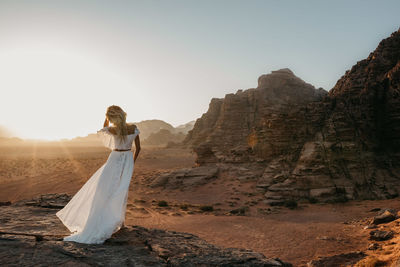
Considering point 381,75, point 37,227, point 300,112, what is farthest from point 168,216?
point 381,75

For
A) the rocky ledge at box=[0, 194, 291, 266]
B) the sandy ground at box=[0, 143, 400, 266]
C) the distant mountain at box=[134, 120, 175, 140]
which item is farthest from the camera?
the distant mountain at box=[134, 120, 175, 140]

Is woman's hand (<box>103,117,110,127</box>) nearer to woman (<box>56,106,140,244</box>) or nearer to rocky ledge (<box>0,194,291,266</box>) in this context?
woman (<box>56,106,140,244</box>)

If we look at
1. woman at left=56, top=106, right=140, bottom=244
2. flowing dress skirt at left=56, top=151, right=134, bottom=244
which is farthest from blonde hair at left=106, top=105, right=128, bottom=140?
flowing dress skirt at left=56, top=151, right=134, bottom=244

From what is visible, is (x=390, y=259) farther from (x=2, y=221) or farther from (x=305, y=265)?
(x=2, y=221)

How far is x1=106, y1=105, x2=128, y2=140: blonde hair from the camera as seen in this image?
162 inches

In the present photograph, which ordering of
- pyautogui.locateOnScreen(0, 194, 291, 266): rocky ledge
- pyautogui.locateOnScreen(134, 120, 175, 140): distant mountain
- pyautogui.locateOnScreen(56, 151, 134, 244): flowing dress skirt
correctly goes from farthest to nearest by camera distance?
pyautogui.locateOnScreen(134, 120, 175, 140): distant mountain < pyautogui.locateOnScreen(56, 151, 134, 244): flowing dress skirt < pyautogui.locateOnScreen(0, 194, 291, 266): rocky ledge

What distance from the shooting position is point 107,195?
3.90 metres

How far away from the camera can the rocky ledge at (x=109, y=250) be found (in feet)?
9.40

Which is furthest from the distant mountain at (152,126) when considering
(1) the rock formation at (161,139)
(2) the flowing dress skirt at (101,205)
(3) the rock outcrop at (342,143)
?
(2) the flowing dress skirt at (101,205)

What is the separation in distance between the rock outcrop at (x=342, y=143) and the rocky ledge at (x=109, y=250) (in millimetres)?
9482

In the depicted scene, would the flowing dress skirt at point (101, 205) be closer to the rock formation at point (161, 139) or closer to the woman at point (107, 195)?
the woman at point (107, 195)

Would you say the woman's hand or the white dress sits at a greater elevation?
the woman's hand

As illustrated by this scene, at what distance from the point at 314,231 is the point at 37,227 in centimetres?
752

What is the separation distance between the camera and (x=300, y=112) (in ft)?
54.2
